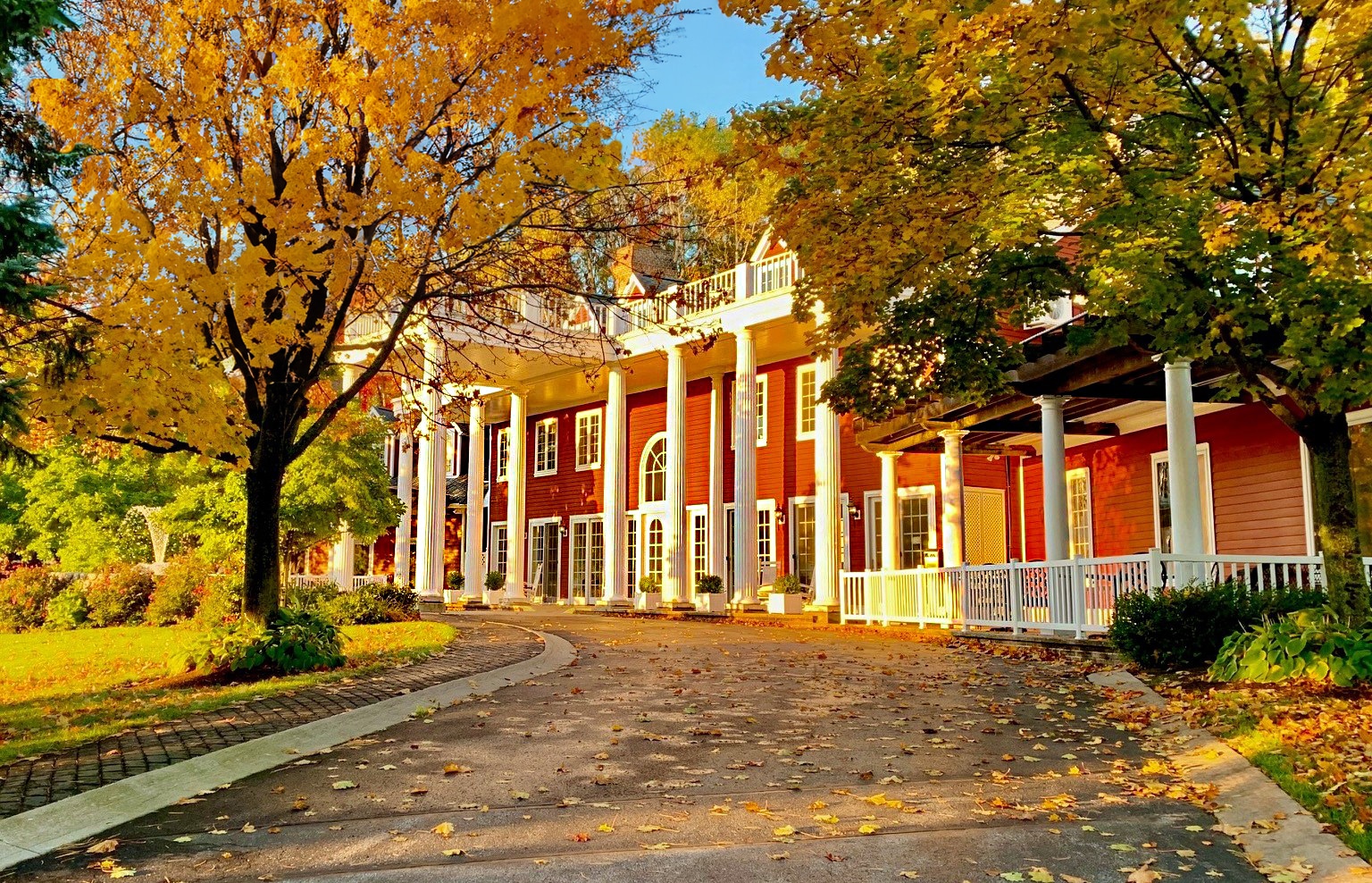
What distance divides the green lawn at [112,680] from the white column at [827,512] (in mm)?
7496

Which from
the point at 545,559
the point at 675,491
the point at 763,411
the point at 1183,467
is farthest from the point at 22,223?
the point at 545,559

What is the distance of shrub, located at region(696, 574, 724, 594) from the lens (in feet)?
76.7

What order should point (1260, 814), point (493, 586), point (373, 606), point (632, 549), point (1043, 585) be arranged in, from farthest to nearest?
point (632, 549) < point (493, 586) < point (373, 606) < point (1043, 585) < point (1260, 814)

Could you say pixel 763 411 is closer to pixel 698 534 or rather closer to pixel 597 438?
pixel 698 534

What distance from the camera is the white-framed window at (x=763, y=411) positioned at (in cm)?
2608

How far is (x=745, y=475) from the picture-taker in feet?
75.3

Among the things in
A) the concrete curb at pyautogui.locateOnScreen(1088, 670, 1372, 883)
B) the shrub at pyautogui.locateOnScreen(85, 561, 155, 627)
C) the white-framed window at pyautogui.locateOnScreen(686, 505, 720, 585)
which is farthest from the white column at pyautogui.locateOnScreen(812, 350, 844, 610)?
the shrub at pyautogui.locateOnScreen(85, 561, 155, 627)

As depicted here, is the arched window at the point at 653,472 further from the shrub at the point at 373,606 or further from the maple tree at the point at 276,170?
the maple tree at the point at 276,170

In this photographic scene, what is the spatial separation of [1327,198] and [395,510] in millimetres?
17781

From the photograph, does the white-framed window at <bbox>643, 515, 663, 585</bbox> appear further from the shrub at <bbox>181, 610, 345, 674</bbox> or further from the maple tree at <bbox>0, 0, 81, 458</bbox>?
the maple tree at <bbox>0, 0, 81, 458</bbox>

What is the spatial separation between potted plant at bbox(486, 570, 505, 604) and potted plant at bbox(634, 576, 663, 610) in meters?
5.48

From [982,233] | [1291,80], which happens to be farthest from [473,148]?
[1291,80]

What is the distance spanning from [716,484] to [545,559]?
873cm

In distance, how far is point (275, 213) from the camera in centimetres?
959
